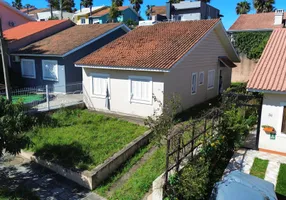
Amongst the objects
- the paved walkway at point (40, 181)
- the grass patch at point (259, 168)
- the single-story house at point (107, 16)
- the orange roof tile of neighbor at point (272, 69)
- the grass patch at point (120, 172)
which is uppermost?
the single-story house at point (107, 16)

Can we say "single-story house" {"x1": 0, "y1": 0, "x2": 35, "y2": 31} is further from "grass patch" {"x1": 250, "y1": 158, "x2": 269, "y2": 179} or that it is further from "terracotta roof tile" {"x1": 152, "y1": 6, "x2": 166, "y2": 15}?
"terracotta roof tile" {"x1": 152, "y1": 6, "x2": 166, "y2": 15}

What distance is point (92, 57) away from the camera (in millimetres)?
16797

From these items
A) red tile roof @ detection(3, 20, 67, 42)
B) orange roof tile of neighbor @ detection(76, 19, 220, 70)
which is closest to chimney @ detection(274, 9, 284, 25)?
orange roof tile of neighbor @ detection(76, 19, 220, 70)

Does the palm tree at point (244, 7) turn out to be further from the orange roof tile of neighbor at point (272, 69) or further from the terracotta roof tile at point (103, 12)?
the orange roof tile of neighbor at point (272, 69)

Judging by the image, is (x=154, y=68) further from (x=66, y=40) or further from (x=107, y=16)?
(x=107, y=16)

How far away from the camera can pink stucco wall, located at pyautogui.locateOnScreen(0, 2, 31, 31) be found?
29758 mm

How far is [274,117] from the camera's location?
33.1 feet

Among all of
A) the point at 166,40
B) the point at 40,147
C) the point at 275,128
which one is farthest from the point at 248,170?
the point at 166,40

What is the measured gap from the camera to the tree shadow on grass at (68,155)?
961 cm

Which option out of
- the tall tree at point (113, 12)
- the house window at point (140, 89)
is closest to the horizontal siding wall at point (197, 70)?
the house window at point (140, 89)

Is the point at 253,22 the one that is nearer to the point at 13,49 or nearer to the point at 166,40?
the point at 166,40

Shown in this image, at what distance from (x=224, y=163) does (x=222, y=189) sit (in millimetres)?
3216

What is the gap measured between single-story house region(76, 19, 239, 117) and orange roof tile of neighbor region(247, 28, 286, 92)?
4.09m

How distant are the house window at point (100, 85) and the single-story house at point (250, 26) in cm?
2036
